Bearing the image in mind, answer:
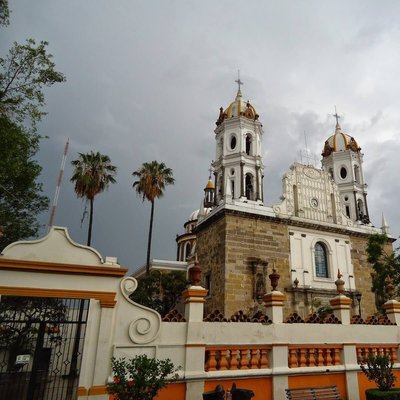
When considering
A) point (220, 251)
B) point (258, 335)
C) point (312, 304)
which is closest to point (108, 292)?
point (258, 335)

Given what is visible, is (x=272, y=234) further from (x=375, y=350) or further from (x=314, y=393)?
(x=314, y=393)

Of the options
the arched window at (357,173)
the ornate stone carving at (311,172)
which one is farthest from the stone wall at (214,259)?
the arched window at (357,173)

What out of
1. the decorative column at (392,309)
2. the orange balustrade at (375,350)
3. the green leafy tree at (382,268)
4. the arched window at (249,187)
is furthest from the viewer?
the arched window at (249,187)

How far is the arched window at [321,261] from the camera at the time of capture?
2183 cm

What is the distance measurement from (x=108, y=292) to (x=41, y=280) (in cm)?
115

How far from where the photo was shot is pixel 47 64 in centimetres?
1074

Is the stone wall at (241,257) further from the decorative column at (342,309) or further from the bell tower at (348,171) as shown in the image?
the decorative column at (342,309)

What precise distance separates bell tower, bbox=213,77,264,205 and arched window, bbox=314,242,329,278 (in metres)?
4.84

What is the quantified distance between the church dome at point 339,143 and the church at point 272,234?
9.49 ft

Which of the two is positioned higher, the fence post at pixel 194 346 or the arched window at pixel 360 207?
the arched window at pixel 360 207

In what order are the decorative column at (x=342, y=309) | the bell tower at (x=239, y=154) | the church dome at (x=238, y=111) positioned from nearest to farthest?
the decorative column at (x=342, y=309), the bell tower at (x=239, y=154), the church dome at (x=238, y=111)

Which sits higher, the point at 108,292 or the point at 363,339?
the point at 108,292

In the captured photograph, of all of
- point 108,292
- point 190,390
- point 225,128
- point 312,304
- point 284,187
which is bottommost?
point 190,390

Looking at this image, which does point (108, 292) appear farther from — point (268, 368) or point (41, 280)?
point (268, 368)
